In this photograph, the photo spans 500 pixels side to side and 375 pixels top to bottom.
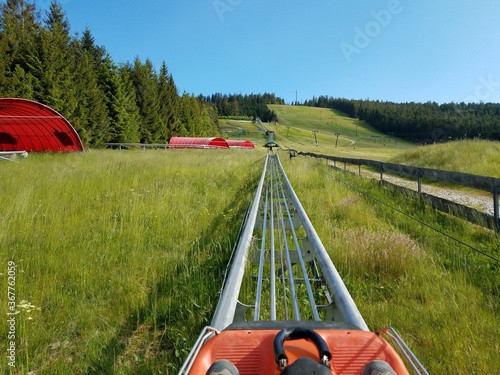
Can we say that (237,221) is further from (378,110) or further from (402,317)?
(378,110)

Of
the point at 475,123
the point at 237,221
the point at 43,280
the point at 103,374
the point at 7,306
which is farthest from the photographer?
the point at 475,123

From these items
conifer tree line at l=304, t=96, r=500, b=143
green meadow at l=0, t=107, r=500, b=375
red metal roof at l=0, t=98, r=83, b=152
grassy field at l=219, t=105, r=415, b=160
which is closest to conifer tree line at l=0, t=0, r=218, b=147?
red metal roof at l=0, t=98, r=83, b=152

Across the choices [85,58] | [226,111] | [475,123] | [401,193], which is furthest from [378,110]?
[401,193]

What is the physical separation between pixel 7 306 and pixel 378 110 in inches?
7257

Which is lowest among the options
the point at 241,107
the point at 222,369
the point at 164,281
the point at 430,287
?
the point at 164,281

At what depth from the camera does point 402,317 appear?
8.20 ft

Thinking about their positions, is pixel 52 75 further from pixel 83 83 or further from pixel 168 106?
pixel 168 106

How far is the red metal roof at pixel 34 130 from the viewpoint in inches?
653

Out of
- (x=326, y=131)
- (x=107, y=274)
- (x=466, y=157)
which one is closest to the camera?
(x=107, y=274)

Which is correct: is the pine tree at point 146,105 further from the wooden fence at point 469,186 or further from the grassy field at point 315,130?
the grassy field at point 315,130

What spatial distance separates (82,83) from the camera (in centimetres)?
3297

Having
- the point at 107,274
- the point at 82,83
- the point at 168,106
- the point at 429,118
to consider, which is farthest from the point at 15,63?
the point at 429,118

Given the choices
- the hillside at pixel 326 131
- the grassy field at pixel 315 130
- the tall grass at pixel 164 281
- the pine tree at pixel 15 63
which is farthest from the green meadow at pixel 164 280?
the hillside at pixel 326 131

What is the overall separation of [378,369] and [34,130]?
24.7 m
